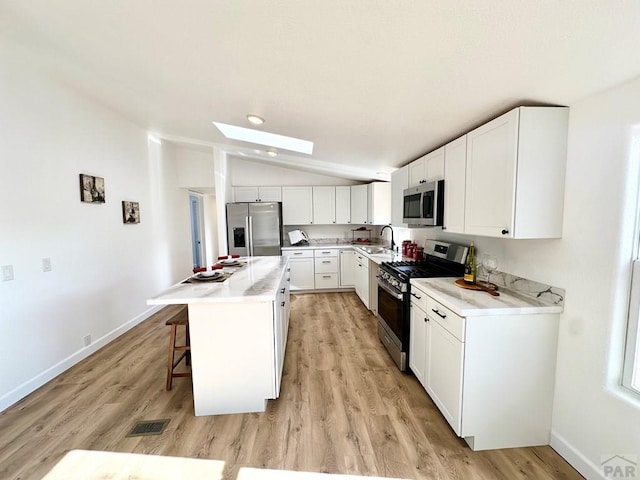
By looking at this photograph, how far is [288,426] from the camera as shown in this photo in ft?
6.36

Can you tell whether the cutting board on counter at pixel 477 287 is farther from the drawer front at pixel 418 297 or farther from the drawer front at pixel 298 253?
the drawer front at pixel 298 253

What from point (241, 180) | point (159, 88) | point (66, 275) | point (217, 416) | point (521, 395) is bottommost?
point (217, 416)

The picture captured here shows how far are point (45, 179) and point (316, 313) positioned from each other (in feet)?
11.2

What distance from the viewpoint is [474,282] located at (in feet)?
7.13

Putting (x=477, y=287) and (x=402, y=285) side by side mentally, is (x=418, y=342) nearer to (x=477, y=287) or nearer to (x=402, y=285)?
(x=402, y=285)

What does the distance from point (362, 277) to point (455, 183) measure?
8.29 ft

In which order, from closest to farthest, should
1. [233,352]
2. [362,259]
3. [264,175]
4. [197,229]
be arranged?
[233,352], [362,259], [264,175], [197,229]

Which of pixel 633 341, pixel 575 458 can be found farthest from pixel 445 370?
pixel 633 341

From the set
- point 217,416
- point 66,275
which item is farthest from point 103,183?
point 217,416

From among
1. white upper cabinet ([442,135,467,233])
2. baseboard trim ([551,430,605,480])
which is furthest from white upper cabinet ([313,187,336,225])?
baseboard trim ([551,430,605,480])

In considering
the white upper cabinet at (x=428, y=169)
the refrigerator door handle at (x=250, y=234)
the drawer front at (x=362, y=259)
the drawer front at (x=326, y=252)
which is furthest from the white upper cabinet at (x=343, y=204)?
the white upper cabinet at (x=428, y=169)

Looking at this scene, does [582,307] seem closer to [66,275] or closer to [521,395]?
[521,395]

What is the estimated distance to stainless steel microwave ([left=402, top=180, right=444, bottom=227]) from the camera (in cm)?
248

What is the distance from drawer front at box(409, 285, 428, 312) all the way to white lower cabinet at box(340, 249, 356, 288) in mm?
2721
